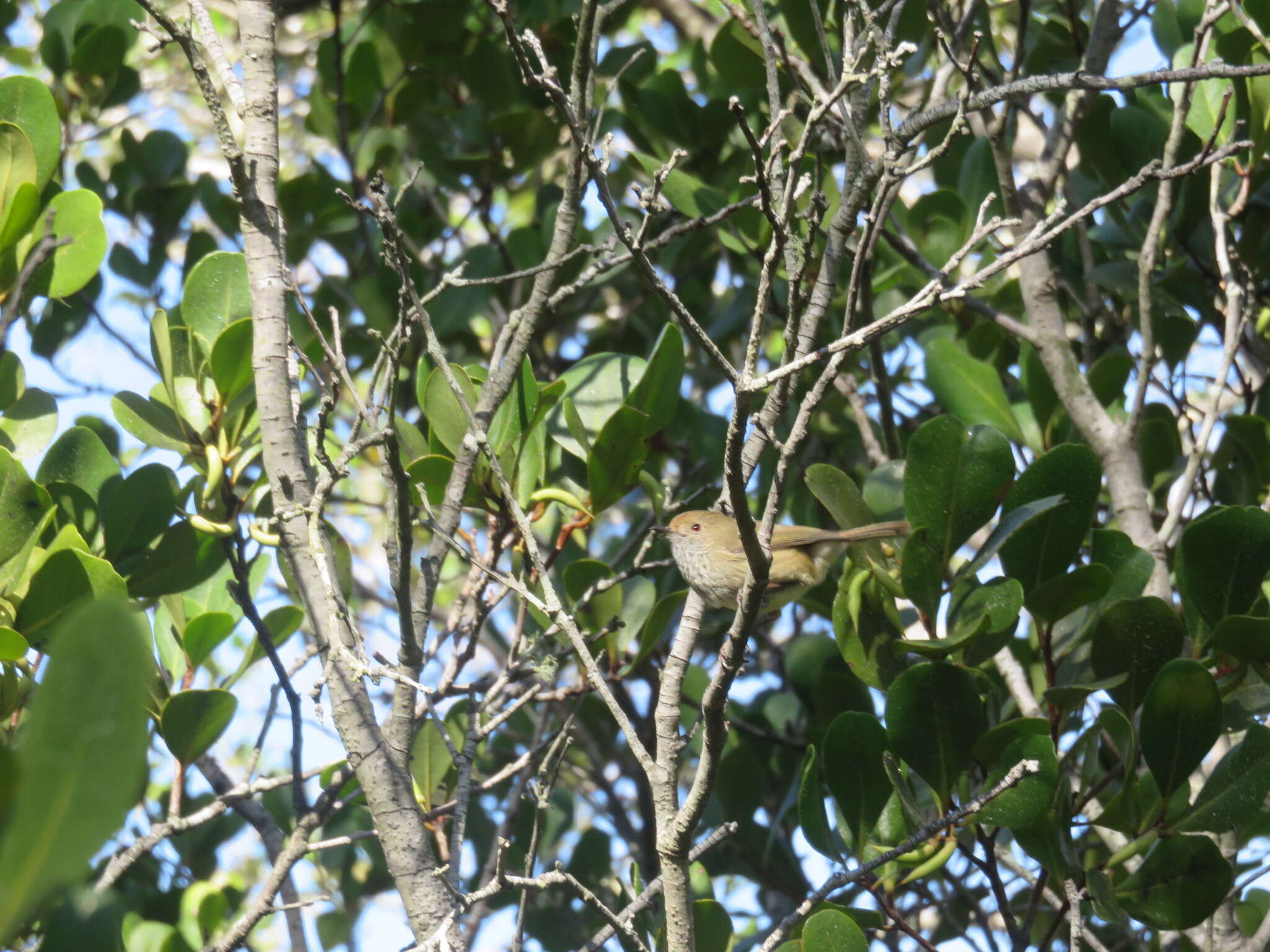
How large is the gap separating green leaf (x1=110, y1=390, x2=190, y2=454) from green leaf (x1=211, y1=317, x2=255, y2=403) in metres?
0.15

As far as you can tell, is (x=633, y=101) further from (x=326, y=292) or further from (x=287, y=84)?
(x=287, y=84)

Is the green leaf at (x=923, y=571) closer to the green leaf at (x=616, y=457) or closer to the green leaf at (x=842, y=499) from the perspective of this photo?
the green leaf at (x=842, y=499)

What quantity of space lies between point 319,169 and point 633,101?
1.15m

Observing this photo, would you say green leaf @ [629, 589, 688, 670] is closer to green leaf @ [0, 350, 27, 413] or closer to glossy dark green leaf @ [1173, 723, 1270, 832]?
glossy dark green leaf @ [1173, 723, 1270, 832]

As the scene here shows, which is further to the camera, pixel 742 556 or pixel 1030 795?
pixel 742 556

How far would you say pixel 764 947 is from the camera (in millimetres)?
2010

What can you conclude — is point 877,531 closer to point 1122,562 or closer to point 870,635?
point 870,635

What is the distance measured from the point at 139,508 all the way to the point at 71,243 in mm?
710

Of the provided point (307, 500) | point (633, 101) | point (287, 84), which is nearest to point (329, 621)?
point (307, 500)

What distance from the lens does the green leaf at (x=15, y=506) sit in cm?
234

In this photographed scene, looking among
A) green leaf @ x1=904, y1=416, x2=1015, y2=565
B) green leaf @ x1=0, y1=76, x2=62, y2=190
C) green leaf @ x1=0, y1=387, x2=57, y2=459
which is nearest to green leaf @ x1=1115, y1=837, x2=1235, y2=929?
green leaf @ x1=904, y1=416, x2=1015, y2=565

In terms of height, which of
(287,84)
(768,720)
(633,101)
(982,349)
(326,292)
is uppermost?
(287,84)

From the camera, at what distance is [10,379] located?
2889mm

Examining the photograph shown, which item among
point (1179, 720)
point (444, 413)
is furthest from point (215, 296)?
point (1179, 720)
